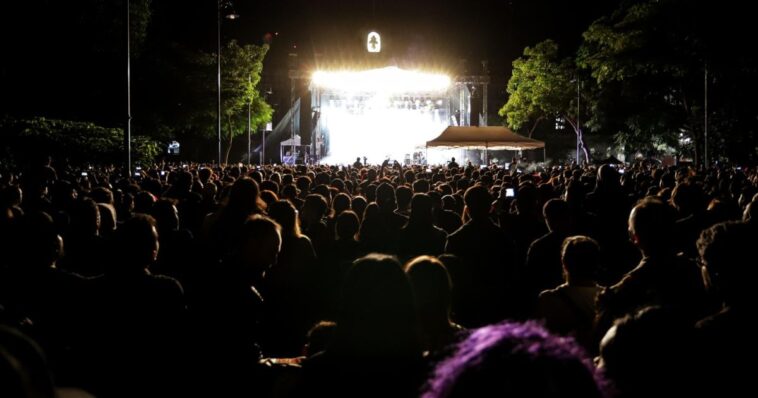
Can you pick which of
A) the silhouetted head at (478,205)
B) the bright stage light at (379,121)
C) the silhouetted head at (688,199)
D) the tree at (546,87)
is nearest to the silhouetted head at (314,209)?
the silhouetted head at (478,205)

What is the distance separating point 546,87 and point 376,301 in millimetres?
54136

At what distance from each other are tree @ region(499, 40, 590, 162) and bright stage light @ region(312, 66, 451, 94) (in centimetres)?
754

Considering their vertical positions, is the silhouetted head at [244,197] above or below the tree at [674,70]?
below

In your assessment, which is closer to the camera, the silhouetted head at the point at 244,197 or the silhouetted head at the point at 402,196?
the silhouetted head at the point at 244,197

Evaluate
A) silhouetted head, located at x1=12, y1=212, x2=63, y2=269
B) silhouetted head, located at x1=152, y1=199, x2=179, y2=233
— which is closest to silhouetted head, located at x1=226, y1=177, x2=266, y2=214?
silhouetted head, located at x1=152, y1=199, x2=179, y2=233

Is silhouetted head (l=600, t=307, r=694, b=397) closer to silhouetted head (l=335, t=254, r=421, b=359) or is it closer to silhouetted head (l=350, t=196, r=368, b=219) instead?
silhouetted head (l=335, t=254, r=421, b=359)

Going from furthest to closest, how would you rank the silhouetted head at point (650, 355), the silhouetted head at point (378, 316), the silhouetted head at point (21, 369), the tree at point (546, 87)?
1. the tree at point (546, 87)
2. the silhouetted head at point (378, 316)
3. the silhouetted head at point (650, 355)
4. the silhouetted head at point (21, 369)

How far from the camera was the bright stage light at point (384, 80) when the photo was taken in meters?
49.6

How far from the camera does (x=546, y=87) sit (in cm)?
5469

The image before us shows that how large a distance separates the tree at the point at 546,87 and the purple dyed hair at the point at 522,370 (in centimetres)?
5167

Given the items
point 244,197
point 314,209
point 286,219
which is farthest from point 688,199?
point 244,197

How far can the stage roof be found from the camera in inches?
1109

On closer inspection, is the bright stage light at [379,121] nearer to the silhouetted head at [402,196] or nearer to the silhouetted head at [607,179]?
the silhouetted head at [402,196]

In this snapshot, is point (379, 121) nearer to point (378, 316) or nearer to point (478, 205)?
point (478, 205)
